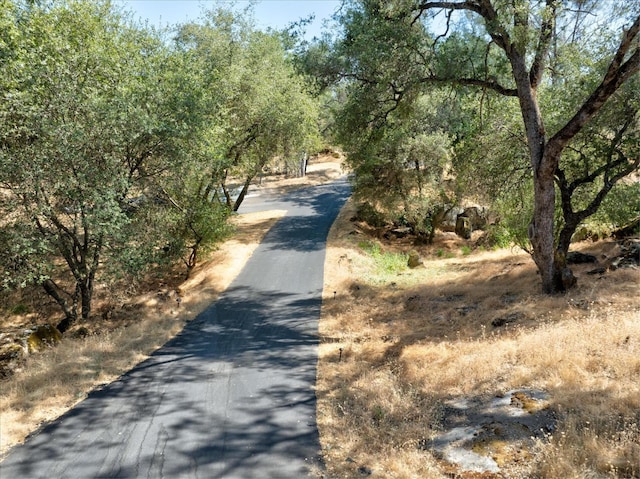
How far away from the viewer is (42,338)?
12461mm

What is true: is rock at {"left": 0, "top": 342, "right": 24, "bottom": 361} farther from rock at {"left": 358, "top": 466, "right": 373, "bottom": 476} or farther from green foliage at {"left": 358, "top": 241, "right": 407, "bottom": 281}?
green foliage at {"left": 358, "top": 241, "right": 407, "bottom": 281}

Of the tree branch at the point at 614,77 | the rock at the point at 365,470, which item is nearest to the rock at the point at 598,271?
the tree branch at the point at 614,77

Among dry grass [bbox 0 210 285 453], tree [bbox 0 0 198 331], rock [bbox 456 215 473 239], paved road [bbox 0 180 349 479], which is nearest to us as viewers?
paved road [bbox 0 180 349 479]

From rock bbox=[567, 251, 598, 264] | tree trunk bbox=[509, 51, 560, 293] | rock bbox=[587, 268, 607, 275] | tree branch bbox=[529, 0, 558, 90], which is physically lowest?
rock bbox=[587, 268, 607, 275]

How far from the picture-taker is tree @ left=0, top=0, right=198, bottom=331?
11.3m

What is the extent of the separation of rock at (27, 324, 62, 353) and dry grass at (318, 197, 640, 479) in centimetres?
817

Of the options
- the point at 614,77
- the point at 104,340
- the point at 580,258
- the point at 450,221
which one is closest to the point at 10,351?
the point at 104,340

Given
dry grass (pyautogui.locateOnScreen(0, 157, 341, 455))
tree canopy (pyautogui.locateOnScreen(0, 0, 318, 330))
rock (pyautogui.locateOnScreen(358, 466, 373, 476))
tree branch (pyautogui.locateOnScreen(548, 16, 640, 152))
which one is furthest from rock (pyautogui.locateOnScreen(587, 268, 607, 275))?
tree canopy (pyautogui.locateOnScreen(0, 0, 318, 330))

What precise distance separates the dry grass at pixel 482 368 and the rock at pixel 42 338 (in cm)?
817

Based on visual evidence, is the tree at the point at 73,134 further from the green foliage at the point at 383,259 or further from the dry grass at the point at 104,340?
the green foliage at the point at 383,259

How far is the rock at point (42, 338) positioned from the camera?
1198 centimetres

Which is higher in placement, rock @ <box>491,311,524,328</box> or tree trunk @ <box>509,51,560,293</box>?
tree trunk @ <box>509,51,560,293</box>

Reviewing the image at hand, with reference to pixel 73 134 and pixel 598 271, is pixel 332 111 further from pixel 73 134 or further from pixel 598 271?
pixel 598 271

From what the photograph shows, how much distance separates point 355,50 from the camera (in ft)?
39.0
